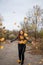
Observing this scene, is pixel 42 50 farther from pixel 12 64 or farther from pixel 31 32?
pixel 31 32

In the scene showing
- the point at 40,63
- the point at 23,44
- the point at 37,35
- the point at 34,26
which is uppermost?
the point at 23,44

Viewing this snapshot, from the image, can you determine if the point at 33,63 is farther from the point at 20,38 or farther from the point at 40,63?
the point at 20,38

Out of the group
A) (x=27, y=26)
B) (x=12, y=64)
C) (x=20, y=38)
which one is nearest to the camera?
(x=20, y=38)

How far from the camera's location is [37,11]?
26469 millimetres

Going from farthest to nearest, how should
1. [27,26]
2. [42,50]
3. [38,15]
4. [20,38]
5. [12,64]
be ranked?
[27,26]
[38,15]
[42,50]
[12,64]
[20,38]

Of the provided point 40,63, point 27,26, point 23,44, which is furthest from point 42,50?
point 27,26

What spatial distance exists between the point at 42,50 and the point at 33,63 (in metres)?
5.56

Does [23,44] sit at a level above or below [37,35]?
above

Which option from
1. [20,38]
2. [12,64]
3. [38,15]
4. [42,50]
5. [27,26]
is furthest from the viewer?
[27,26]

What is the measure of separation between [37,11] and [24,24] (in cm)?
Answer: 331

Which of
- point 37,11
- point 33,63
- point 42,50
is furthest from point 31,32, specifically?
point 33,63

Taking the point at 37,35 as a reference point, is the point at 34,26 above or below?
above

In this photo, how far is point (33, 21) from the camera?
2684 centimetres

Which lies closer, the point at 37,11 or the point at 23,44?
the point at 23,44
